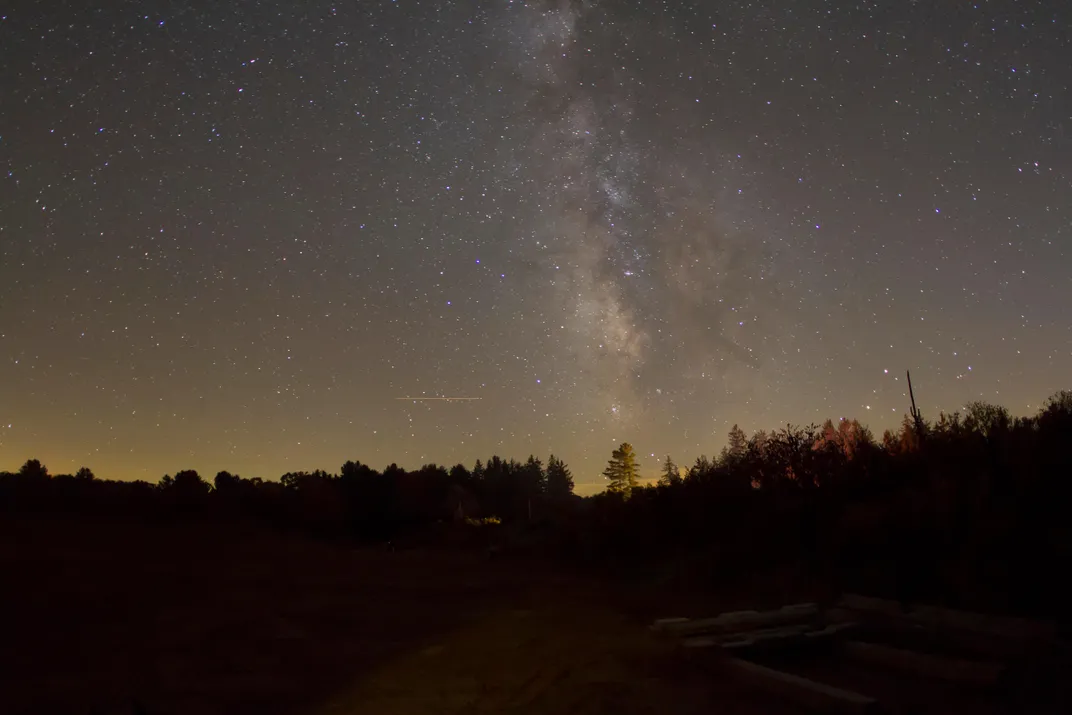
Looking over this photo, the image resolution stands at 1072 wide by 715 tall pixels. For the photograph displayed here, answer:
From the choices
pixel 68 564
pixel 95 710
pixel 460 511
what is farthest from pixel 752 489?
pixel 460 511

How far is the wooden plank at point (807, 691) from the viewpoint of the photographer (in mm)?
5792

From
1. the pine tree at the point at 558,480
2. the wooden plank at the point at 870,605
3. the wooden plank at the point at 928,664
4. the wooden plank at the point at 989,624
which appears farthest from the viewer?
the pine tree at the point at 558,480

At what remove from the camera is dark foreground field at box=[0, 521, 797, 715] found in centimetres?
707

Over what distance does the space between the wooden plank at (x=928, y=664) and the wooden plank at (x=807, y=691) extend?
1230 millimetres

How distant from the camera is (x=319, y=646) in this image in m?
9.95

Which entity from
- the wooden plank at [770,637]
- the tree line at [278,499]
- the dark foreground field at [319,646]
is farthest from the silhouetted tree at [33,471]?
the wooden plank at [770,637]

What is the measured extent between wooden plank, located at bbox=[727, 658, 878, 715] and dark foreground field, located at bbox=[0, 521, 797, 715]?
287 millimetres

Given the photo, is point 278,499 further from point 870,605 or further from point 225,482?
point 870,605

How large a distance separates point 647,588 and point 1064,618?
32.6 feet

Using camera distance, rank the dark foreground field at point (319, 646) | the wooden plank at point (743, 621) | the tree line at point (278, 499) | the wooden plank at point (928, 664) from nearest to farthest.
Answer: the wooden plank at point (928, 664), the dark foreground field at point (319, 646), the wooden plank at point (743, 621), the tree line at point (278, 499)

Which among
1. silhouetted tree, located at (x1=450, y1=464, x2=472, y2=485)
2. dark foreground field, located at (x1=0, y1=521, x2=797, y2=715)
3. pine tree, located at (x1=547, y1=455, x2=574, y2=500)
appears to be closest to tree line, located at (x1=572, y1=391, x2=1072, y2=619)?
dark foreground field, located at (x1=0, y1=521, x2=797, y2=715)

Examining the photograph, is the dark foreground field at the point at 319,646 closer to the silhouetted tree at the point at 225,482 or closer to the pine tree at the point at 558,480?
the silhouetted tree at the point at 225,482

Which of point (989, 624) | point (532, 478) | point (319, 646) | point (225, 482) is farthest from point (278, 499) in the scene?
point (532, 478)

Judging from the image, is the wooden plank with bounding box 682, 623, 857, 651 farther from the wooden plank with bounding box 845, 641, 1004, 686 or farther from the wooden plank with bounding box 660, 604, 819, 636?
the wooden plank with bounding box 845, 641, 1004, 686
